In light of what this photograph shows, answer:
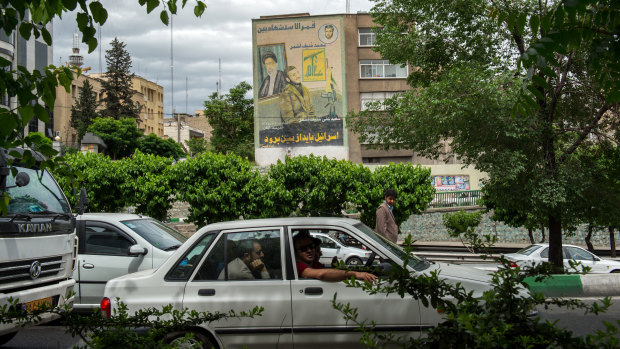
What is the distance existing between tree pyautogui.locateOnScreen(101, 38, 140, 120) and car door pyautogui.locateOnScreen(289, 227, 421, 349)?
6981 centimetres

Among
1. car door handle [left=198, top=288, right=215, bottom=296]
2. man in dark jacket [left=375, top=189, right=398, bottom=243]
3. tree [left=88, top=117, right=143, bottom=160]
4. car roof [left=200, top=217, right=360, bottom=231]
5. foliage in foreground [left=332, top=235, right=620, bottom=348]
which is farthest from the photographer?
tree [left=88, top=117, right=143, bottom=160]

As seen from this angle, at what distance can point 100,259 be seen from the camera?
9.02 metres

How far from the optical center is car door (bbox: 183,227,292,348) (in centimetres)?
512

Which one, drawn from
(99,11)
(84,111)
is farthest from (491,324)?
(84,111)

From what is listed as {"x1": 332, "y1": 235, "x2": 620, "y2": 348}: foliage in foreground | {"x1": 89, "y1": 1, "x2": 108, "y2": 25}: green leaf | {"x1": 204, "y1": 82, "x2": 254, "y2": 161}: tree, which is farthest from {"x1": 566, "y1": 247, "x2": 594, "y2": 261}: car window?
{"x1": 204, "y1": 82, "x2": 254, "y2": 161}: tree

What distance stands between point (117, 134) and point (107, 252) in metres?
55.1

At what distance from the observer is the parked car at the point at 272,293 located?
16.5ft

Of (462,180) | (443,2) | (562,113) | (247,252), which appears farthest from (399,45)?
(462,180)

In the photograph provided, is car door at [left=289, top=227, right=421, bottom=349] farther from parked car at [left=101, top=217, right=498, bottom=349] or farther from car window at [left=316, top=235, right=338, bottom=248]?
car window at [left=316, top=235, right=338, bottom=248]

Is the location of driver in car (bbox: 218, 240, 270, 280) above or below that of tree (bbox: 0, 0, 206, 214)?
below

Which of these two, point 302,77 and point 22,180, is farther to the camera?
point 302,77

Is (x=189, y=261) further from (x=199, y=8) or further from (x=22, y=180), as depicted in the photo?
(x=22, y=180)

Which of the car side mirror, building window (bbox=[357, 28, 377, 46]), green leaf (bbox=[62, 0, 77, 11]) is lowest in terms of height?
the car side mirror

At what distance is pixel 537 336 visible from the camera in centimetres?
263
